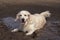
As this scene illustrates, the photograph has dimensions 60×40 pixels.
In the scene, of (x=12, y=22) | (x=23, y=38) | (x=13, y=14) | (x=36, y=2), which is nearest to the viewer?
(x=23, y=38)

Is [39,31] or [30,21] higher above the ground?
[30,21]

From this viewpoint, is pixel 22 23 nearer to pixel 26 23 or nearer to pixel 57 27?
pixel 26 23

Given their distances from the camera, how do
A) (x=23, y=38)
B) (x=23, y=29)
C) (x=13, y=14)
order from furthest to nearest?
(x=13, y=14) < (x=23, y=29) < (x=23, y=38)

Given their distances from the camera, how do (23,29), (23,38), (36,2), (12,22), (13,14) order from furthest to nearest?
(36,2), (13,14), (12,22), (23,29), (23,38)

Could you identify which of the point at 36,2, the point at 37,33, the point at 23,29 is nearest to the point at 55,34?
the point at 37,33

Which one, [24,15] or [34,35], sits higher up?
[24,15]

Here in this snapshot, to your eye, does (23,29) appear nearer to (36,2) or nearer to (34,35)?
(34,35)

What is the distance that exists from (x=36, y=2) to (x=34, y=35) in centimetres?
245

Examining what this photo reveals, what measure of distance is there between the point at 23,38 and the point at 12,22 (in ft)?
2.44

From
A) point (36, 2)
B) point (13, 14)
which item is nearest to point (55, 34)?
point (13, 14)

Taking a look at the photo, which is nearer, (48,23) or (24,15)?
(24,15)

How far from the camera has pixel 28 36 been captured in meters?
3.20

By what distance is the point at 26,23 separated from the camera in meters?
3.33

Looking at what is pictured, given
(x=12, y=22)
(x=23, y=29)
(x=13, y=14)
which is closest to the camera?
(x=23, y=29)
